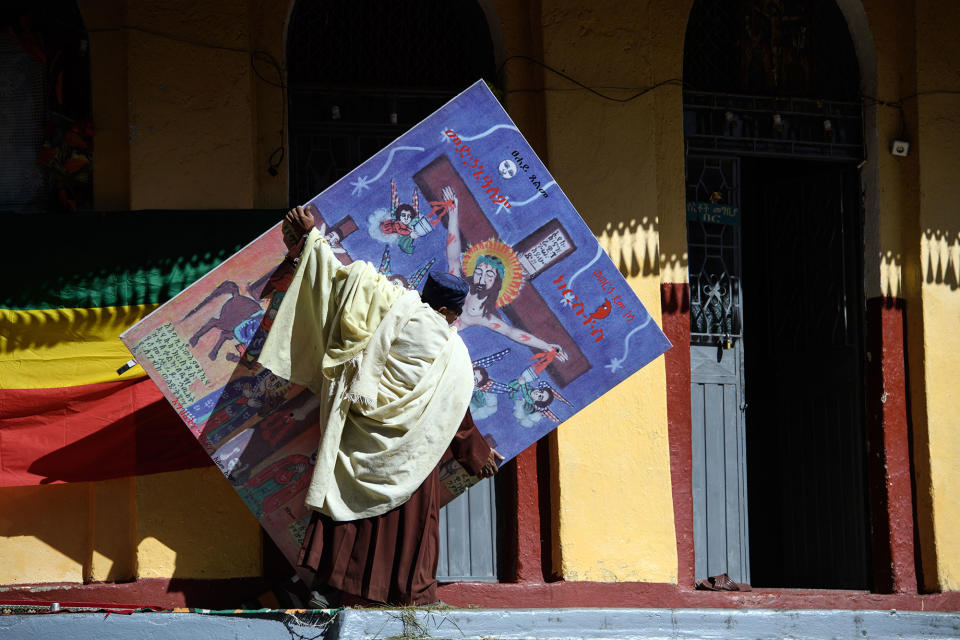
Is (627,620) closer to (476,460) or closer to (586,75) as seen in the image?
(476,460)

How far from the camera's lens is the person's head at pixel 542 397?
20.0 feet

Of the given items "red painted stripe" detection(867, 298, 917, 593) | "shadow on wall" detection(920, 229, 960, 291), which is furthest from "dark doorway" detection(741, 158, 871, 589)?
"shadow on wall" detection(920, 229, 960, 291)

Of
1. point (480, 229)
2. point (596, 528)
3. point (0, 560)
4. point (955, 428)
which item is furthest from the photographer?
point (955, 428)

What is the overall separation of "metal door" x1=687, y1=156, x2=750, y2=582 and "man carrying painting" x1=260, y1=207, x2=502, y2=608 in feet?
8.24

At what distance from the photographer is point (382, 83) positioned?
7426 millimetres

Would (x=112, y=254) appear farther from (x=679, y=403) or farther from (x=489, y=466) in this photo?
(x=679, y=403)

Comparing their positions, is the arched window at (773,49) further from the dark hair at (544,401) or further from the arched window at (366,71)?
the dark hair at (544,401)

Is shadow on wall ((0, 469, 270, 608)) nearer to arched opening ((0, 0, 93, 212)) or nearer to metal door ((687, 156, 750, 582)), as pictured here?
arched opening ((0, 0, 93, 212))

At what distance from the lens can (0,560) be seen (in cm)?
654

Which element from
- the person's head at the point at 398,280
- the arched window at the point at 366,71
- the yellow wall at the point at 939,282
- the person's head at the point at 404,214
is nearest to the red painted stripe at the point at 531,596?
the yellow wall at the point at 939,282

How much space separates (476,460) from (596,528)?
149 cm

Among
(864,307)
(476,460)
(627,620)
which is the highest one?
(864,307)

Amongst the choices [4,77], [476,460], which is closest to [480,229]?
[476,460]

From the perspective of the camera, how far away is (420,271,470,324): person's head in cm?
567
